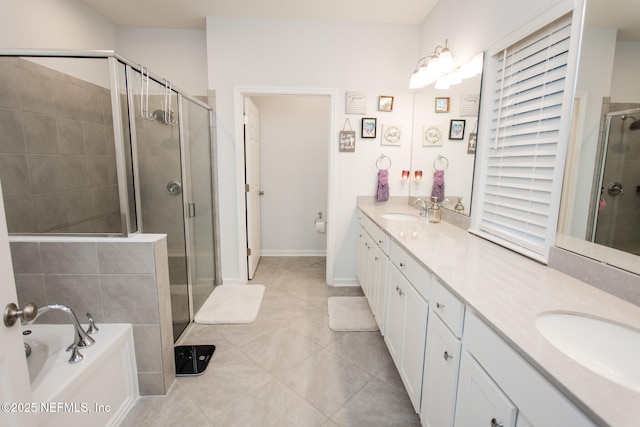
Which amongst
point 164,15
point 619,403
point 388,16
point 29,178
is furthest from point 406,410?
point 164,15

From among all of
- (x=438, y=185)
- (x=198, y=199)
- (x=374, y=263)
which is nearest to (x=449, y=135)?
(x=438, y=185)

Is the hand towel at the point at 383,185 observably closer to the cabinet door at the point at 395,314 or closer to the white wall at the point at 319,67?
the white wall at the point at 319,67

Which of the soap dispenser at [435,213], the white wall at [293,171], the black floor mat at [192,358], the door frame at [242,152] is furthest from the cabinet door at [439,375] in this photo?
the white wall at [293,171]

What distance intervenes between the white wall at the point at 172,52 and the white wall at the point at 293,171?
0.86 metres

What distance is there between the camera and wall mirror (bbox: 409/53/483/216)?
2.07 metres

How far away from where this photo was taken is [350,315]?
2688mm

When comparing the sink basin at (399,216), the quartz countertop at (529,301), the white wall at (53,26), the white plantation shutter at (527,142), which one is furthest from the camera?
the sink basin at (399,216)

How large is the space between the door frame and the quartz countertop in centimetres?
140

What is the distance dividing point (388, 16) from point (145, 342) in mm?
3198

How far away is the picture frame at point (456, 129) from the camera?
86.4 inches

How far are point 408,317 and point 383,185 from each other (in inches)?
67.8

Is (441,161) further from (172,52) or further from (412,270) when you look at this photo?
(172,52)

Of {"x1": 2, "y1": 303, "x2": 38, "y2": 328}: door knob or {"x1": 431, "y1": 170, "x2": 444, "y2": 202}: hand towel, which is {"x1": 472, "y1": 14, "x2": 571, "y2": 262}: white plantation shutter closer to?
{"x1": 431, "y1": 170, "x2": 444, "y2": 202}: hand towel

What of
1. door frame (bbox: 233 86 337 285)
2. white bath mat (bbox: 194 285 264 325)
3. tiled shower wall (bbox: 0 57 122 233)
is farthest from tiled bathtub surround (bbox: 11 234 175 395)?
door frame (bbox: 233 86 337 285)
